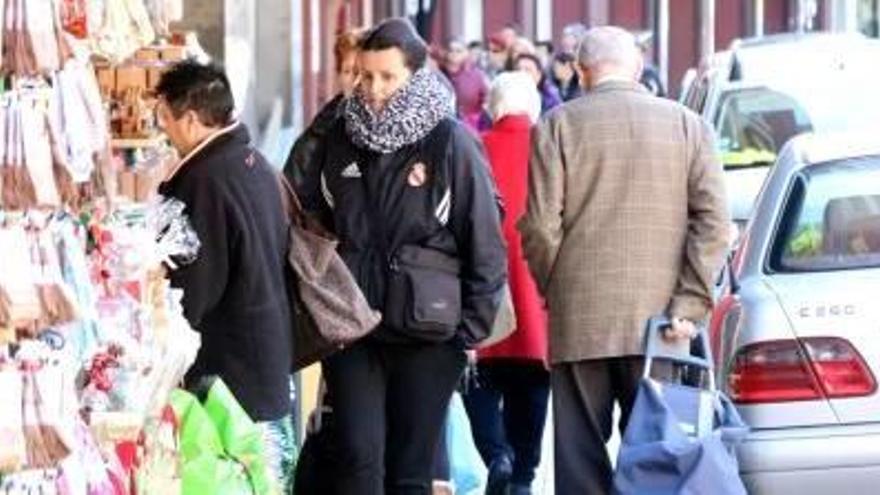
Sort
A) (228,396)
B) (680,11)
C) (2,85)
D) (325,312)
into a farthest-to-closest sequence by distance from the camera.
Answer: (680,11) < (325,312) < (228,396) < (2,85)

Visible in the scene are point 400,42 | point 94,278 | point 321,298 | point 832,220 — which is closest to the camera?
point 94,278

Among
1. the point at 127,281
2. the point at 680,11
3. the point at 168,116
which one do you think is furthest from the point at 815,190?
the point at 680,11

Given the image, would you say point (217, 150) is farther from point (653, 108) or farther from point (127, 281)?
point (653, 108)

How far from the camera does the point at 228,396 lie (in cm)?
727

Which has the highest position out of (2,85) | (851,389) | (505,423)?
(2,85)

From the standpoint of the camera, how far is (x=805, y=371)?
7.71 metres

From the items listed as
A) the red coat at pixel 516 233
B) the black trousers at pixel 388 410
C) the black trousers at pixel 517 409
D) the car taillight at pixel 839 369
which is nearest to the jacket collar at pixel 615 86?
the black trousers at pixel 388 410

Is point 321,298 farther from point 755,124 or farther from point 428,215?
point 755,124

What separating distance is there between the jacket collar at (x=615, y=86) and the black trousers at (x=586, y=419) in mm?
891

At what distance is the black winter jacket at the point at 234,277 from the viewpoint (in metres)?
7.46

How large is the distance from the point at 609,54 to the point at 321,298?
1.27 meters

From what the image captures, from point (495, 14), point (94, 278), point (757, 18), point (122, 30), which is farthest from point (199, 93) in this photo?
point (757, 18)

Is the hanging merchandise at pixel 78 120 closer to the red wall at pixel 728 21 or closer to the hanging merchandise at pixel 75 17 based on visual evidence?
the hanging merchandise at pixel 75 17

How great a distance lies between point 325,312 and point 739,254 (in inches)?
61.5
